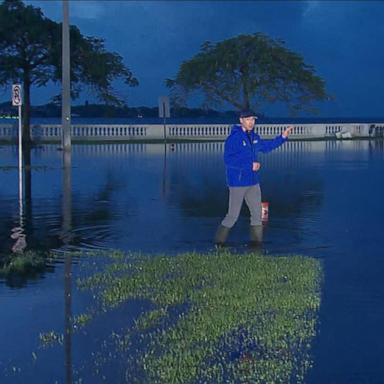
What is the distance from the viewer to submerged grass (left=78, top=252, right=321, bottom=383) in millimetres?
5617

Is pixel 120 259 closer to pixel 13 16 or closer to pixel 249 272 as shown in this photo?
pixel 249 272

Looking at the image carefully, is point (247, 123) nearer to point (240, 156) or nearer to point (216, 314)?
point (240, 156)

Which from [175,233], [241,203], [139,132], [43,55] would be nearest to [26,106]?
[43,55]

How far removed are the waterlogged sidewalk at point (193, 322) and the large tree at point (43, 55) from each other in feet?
94.2

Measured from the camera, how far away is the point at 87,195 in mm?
17797

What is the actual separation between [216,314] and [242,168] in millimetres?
4268

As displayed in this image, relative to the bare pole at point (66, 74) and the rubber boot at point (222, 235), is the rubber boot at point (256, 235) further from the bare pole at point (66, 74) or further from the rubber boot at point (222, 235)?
the bare pole at point (66, 74)

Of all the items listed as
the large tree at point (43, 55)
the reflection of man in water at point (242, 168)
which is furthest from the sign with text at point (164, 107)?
the reflection of man in water at point (242, 168)

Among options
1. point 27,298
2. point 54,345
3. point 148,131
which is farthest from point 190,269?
point 148,131

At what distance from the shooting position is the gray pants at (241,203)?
11.1 meters

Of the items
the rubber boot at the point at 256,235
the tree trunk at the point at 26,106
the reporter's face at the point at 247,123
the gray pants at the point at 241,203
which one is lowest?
the rubber boot at the point at 256,235

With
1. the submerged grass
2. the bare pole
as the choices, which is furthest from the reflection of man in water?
the bare pole

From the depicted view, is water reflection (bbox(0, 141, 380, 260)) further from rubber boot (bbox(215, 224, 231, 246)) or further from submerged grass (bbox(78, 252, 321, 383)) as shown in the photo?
submerged grass (bbox(78, 252, 321, 383))

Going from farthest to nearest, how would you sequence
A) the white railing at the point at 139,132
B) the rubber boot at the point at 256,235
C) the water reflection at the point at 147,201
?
the white railing at the point at 139,132 → the water reflection at the point at 147,201 → the rubber boot at the point at 256,235
